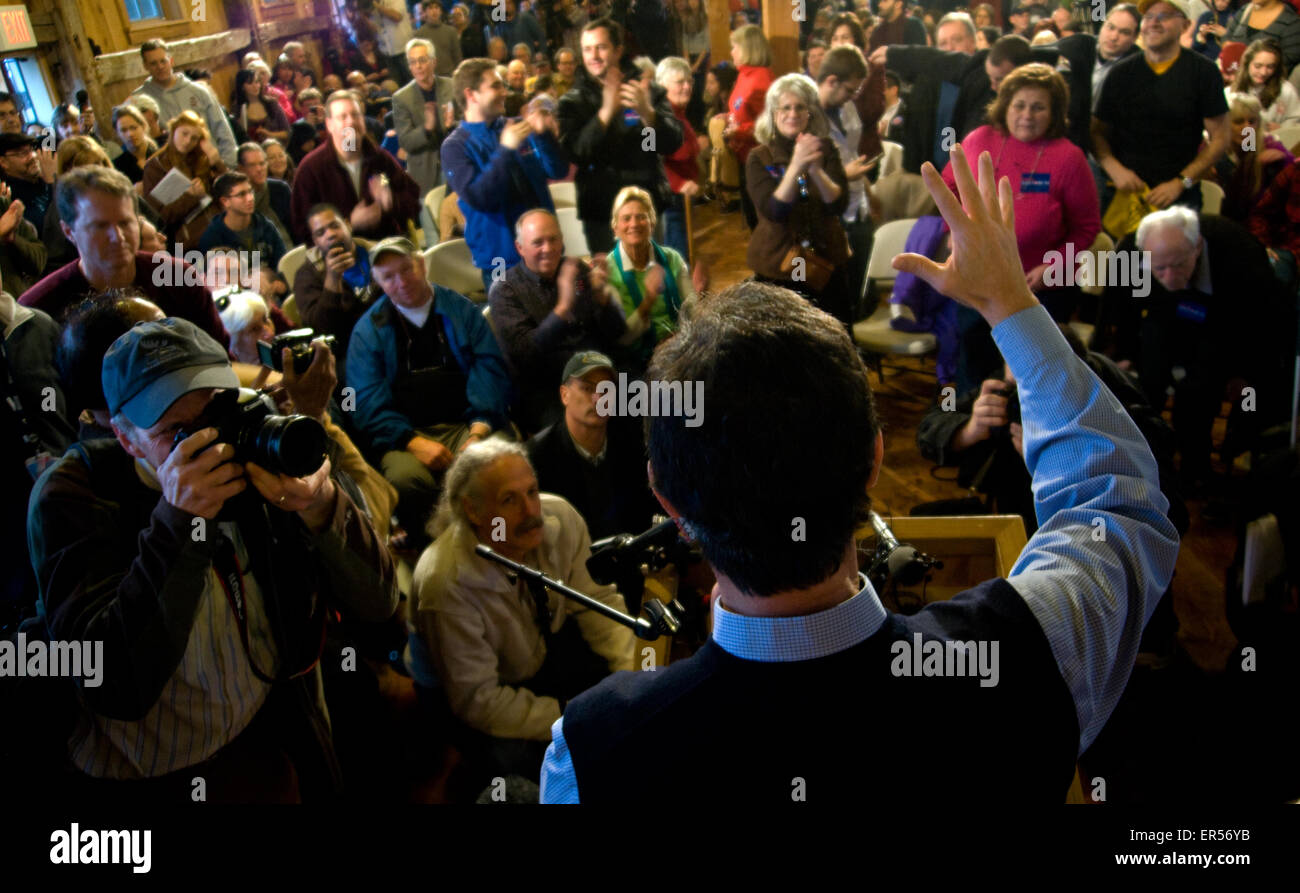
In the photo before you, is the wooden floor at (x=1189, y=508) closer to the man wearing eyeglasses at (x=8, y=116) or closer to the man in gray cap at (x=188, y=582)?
the man in gray cap at (x=188, y=582)

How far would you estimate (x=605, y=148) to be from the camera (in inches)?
155

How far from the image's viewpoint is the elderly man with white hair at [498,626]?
2033 mm

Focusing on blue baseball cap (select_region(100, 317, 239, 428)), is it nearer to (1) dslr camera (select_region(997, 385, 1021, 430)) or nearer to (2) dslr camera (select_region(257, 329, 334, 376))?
(2) dslr camera (select_region(257, 329, 334, 376))

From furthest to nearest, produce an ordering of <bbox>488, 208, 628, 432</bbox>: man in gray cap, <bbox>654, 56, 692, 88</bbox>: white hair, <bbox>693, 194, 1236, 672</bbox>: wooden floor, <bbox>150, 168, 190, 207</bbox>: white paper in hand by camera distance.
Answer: <bbox>654, 56, 692, 88</bbox>: white hair, <bbox>150, 168, 190, 207</bbox>: white paper in hand, <bbox>488, 208, 628, 432</bbox>: man in gray cap, <bbox>693, 194, 1236, 672</bbox>: wooden floor

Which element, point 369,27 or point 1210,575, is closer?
point 1210,575

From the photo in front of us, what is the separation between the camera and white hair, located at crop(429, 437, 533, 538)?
2117 millimetres

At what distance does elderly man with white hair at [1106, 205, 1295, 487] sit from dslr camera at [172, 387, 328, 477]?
9.23 feet

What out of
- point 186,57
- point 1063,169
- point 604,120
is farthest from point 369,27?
point 1063,169

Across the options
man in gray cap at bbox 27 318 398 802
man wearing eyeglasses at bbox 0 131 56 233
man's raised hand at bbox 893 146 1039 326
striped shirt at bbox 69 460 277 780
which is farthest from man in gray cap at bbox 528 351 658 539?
man wearing eyeglasses at bbox 0 131 56 233

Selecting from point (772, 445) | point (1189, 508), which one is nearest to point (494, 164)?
point (1189, 508)

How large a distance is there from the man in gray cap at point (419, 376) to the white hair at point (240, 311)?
0.32 m

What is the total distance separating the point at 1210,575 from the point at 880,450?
8.54 ft
